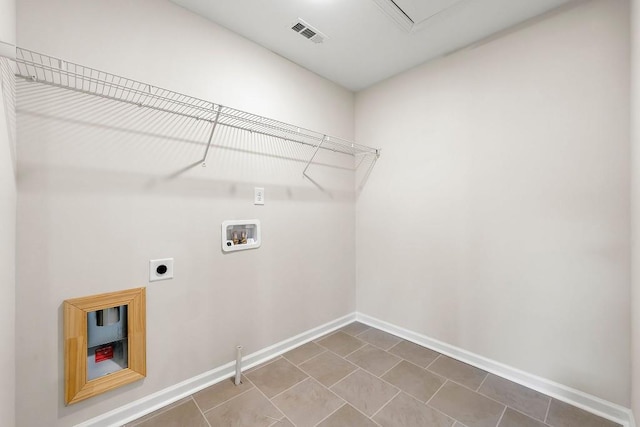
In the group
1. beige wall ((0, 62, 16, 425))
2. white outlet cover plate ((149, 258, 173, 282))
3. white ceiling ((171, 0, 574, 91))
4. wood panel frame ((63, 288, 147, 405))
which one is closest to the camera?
beige wall ((0, 62, 16, 425))

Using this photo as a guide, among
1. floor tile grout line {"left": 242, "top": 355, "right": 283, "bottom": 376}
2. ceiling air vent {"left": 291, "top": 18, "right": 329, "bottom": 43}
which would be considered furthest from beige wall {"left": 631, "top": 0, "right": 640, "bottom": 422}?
floor tile grout line {"left": 242, "top": 355, "right": 283, "bottom": 376}

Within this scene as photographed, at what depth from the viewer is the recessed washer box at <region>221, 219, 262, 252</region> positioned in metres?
1.86

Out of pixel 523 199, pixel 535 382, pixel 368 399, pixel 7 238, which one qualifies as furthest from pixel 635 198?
pixel 7 238

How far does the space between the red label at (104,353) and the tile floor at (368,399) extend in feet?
1.29

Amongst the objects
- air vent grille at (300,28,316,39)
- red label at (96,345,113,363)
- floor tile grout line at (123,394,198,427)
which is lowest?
floor tile grout line at (123,394,198,427)

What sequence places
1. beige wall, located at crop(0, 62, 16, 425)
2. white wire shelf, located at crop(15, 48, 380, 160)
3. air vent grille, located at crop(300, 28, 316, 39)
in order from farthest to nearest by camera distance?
air vent grille, located at crop(300, 28, 316, 39), white wire shelf, located at crop(15, 48, 380, 160), beige wall, located at crop(0, 62, 16, 425)

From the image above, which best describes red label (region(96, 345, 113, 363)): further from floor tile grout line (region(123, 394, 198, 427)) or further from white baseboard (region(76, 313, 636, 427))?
floor tile grout line (region(123, 394, 198, 427))

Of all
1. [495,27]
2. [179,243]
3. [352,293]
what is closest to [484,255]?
[352,293]

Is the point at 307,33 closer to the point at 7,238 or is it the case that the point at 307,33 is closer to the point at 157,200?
the point at 157,200

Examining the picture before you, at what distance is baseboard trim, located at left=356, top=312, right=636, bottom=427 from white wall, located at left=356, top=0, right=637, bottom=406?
5cm

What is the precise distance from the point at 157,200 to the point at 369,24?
6.04 ft

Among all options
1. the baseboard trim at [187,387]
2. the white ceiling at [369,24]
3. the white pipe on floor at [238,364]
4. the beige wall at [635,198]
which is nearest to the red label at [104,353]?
the baseboard trim at [187,387]

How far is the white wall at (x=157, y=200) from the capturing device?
4.10ft

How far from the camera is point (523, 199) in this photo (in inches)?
70.7
